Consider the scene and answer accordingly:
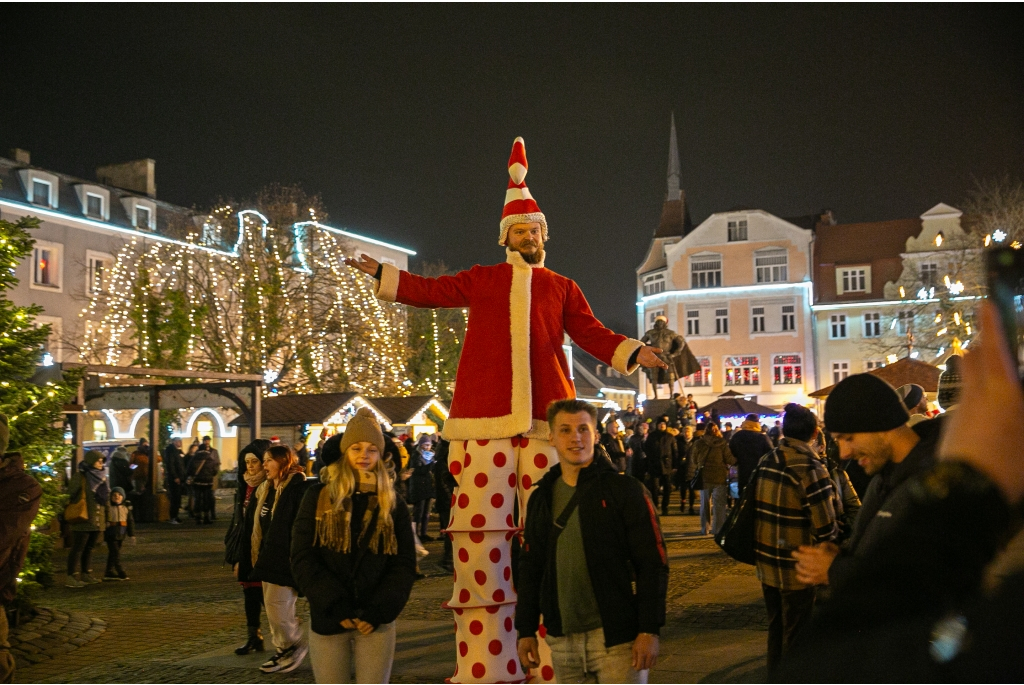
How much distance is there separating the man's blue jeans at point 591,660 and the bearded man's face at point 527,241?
2550 millimetres

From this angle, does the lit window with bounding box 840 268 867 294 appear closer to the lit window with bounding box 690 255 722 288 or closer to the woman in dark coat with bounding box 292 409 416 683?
the lit window with bounding box 690 255 722 288

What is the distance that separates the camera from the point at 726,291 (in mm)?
51969

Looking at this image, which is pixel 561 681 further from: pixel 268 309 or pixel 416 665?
pixel 268 309

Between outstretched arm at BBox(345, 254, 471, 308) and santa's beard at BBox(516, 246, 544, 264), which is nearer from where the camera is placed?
outstretched arm at BBox(345, 254, 471, 308)

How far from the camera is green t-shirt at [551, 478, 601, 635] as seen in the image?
3.90 m

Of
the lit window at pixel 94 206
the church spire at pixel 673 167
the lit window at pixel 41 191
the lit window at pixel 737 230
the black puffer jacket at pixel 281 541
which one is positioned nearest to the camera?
the black puffer jacket at pixel 281 541

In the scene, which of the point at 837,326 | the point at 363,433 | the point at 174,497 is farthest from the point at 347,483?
the point at 837,326

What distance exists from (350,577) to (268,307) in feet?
83.8

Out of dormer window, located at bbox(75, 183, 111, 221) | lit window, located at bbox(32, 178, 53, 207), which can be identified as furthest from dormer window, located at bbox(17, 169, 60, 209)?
dormer window, located at bbox(75, 183, 111, 221)

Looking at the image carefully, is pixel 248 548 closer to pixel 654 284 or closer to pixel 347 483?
pixel 347 483

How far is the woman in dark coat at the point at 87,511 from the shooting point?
12.3 meters

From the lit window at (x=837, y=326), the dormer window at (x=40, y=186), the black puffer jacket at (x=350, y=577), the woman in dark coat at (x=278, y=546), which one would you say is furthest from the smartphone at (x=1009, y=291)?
the lit window at (x=837, y=326)

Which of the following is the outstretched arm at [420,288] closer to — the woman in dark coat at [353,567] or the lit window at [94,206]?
the woman in dark coat at [353,567]

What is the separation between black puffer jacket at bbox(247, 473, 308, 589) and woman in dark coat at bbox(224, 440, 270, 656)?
1.33 ft
